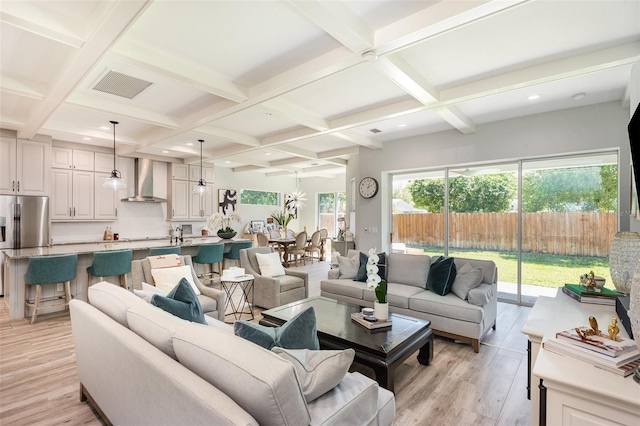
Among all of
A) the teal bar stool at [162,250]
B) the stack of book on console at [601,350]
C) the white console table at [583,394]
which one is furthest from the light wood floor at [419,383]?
the teal bar stool at [162,250]

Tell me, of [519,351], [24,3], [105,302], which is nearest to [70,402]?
[105,302]

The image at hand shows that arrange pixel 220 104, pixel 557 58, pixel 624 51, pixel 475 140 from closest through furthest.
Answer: pixel 624 51
pixel 557 58
pixel 220 104
pixel 475 140

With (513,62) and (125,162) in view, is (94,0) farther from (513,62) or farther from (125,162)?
(125,162)

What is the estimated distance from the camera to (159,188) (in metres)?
7.48

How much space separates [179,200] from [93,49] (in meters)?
5.52

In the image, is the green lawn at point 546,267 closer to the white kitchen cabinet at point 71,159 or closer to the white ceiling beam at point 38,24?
the white ceiling beam at point 38,24

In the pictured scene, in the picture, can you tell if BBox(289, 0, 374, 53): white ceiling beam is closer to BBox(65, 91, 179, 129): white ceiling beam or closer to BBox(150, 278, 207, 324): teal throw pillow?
BBox(150, 278, 207, 324): teal throw pillow

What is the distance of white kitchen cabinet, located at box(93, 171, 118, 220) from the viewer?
21.1 ft

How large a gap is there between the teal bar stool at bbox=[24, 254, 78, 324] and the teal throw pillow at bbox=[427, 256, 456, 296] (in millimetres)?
4672

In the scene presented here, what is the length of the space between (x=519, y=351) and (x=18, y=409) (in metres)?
4.31

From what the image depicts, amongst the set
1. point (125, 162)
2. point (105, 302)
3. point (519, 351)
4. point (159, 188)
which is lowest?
point (519, 351)

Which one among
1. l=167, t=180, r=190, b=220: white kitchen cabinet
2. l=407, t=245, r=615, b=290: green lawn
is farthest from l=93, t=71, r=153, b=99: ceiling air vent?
l=407, t=245, r=615, b=290: green lawn

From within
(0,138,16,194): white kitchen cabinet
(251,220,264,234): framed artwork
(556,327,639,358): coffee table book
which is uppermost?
(0,138,16,194): white kitchen cabinet

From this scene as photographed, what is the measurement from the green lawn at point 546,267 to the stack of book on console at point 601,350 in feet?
12.7
